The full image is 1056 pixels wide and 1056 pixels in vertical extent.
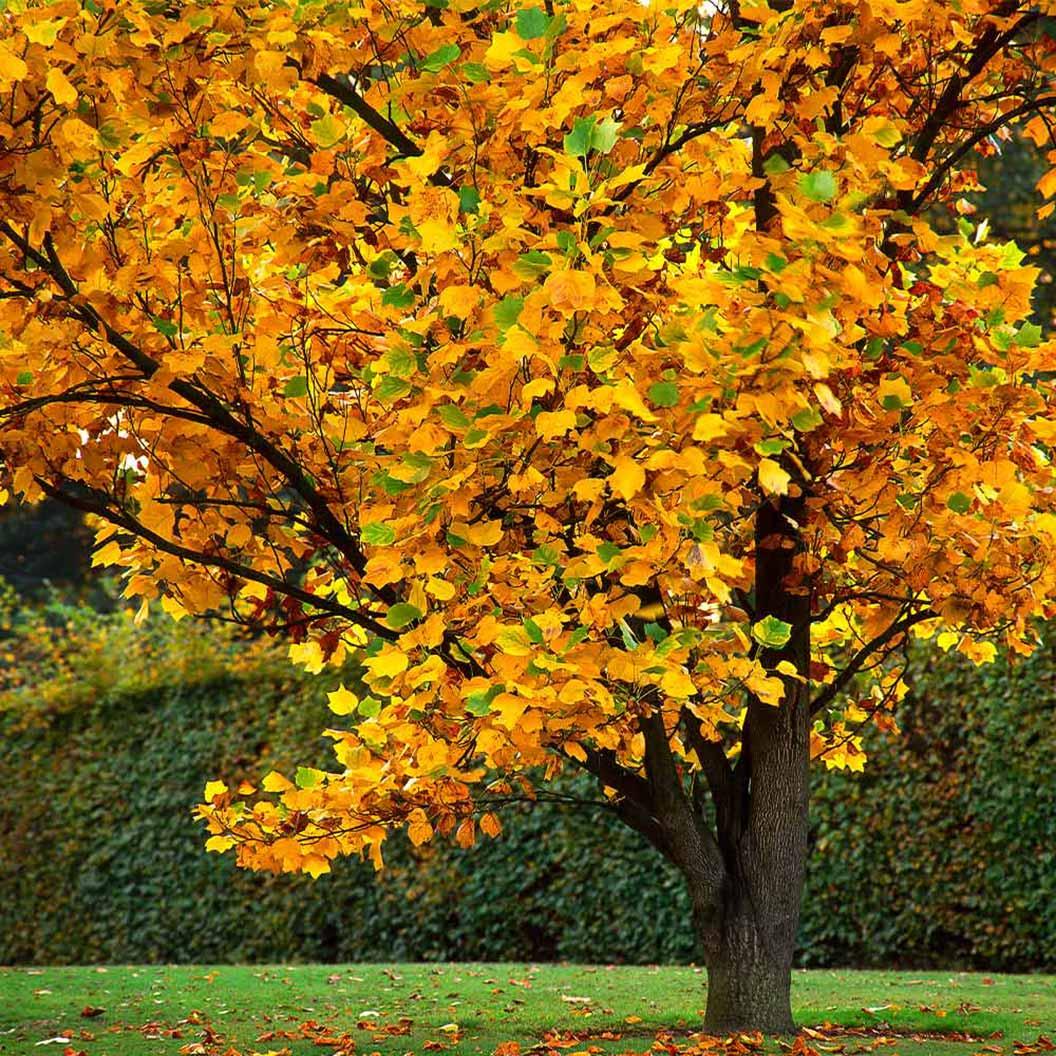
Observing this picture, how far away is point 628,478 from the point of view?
2900 millimetres

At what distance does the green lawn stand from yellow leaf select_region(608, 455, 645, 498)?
2504 mm

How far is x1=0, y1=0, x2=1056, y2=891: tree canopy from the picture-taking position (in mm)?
3006

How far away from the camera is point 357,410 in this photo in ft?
13.3

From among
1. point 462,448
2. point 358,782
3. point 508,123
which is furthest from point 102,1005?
point 508,123

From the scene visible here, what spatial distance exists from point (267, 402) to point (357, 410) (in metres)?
0.26

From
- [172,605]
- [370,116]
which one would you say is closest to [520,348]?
[370,116]

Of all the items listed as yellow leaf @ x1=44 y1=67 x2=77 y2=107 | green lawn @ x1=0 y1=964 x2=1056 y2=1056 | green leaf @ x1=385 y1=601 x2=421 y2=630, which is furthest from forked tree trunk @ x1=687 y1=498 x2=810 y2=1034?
yellow leaf @ x1=44 y1=67 x2=77 y2=107

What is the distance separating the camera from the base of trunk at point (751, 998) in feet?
15.2

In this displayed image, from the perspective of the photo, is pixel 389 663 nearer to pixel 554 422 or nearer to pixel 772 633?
pixel 554 422

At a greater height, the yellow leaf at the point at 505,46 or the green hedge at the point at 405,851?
the yellow leaf at the point at 505,46

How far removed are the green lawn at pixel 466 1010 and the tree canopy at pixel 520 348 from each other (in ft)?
4.07

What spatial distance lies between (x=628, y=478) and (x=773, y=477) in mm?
297

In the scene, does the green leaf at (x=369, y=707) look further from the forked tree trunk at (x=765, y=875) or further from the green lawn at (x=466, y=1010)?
the green lawn at (x=466, y=1010)

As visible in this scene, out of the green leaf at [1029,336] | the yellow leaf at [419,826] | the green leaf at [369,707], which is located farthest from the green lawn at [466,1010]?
the green leaf at [1029,336]
